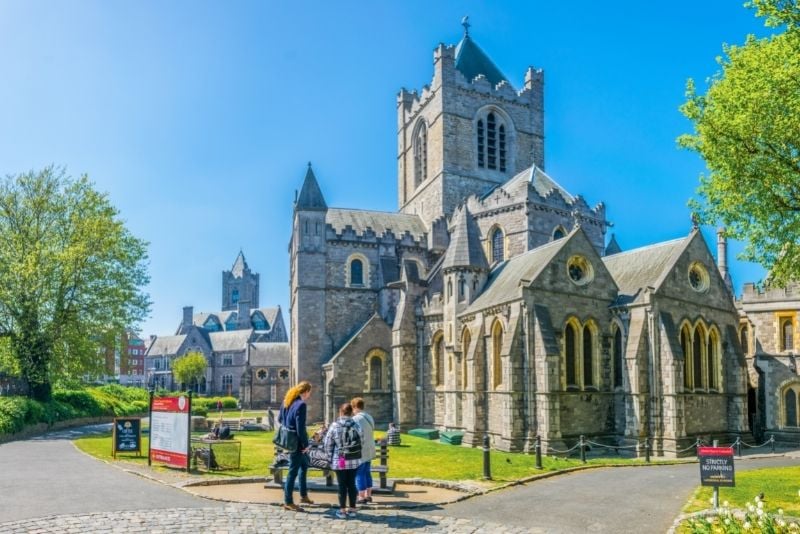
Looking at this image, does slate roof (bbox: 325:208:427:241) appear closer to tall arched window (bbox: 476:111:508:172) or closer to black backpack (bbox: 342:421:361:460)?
tall arched window (bbox: 476:111:508:172)

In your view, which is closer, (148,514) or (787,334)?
(148,514)

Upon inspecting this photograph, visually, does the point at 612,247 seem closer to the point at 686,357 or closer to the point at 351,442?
the point at 686,357

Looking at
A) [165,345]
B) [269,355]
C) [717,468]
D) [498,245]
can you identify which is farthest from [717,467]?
[165,345]

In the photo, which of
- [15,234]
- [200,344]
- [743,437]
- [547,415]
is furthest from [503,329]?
[200,344]

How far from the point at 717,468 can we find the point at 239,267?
11434 cm

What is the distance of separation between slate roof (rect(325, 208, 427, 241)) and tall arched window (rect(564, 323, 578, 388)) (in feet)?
57.1

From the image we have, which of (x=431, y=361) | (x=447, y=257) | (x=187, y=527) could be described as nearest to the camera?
(x=187, y=527)

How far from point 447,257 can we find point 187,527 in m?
22.7

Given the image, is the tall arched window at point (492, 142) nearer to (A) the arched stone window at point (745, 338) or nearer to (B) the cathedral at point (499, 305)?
(B) the cathedral at point (499, 305)

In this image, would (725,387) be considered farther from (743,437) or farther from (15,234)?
(15,234)

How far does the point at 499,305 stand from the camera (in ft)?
87.8

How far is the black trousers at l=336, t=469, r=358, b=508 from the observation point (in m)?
11.1

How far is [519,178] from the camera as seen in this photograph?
135 ft

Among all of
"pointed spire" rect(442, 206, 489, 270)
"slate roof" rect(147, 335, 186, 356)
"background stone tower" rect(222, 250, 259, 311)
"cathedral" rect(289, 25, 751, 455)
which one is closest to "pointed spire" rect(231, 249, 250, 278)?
"background stone tower" rect(222, 250, 259, 311)
